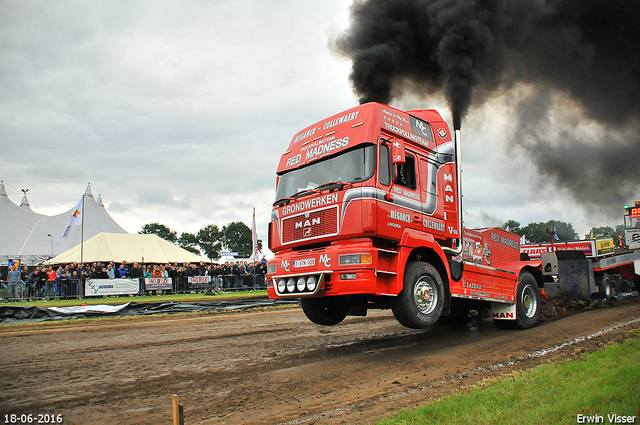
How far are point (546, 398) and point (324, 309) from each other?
4.32 meters

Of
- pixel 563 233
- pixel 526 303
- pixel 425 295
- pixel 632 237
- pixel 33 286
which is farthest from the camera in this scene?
pixel 563 233

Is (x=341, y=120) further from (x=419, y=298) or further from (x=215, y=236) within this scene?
(x=215, y=236)

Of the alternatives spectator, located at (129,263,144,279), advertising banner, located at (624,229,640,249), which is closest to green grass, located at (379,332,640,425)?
advertising banner, located at (624,229,640,249)

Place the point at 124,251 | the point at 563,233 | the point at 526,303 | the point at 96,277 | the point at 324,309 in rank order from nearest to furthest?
the point at 324,309, the point at 526,303, the point at 96,277, the point at 124,251, the point at 563,233

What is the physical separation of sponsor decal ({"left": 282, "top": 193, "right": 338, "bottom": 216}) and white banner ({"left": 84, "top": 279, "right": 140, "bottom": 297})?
1547cm

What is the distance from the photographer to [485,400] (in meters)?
4.02

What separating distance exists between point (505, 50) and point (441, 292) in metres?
7.98

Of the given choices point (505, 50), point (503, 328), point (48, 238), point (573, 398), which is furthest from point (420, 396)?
point (48, 238)

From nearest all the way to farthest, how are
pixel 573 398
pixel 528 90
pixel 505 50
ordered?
pixel 573 398, pixel 505 50, pixel 528 90

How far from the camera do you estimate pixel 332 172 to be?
657 centimetres

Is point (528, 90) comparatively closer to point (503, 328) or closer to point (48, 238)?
point (503, 328)

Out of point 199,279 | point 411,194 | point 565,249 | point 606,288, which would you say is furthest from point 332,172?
point 199,279

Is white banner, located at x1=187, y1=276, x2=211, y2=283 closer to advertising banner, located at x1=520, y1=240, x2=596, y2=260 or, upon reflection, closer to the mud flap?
advertising banner, located at x1=520, y1=240, x2=596, y2=260

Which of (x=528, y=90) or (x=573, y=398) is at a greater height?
(x=528, y=90)
